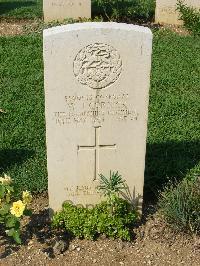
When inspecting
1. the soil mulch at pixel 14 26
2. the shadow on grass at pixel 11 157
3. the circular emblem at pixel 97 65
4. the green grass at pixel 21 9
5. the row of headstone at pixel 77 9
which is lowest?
the shadow on grass at pixel 11 157

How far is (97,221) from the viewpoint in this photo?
4.59 meters

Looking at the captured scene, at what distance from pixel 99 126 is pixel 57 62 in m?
0.70

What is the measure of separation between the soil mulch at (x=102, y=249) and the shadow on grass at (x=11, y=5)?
25.9 feet

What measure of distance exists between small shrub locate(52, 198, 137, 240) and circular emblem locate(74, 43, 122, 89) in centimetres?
109

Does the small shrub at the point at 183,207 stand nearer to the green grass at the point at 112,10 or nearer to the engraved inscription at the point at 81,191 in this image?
the engraved inscription at the point at 81,191

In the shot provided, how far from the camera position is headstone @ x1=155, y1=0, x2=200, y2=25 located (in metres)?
→ 10.6

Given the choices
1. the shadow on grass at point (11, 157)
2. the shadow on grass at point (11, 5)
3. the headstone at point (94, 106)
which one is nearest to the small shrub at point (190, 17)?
the shadow on grass at point (11, 5)

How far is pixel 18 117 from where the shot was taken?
677 cm

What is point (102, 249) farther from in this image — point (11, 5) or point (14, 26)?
point (11, 5)

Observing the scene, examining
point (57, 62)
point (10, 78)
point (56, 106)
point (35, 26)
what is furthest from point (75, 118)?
point (35, 26)

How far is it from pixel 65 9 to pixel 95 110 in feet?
22.5

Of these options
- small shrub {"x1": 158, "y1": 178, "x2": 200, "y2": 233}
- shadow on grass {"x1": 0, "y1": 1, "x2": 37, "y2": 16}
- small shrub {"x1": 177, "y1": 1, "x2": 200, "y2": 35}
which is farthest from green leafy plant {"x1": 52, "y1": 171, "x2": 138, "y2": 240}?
shadow on grass {"x1": 0, "y1": 1, "x2": 37, "y2": 16}

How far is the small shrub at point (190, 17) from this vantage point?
10.2 meters

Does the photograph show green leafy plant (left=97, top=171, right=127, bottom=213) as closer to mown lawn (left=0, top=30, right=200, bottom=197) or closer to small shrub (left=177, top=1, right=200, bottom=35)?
mown lawn (left=0, top=30, right=200, bottom=197)
